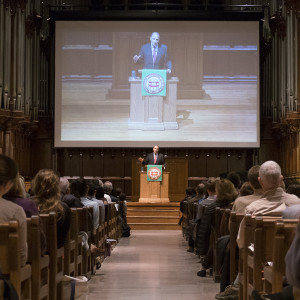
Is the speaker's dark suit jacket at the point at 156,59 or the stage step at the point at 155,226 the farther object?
the speaker's dark suit jacket at the point at 156,59

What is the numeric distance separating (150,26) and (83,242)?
13778 millimetres

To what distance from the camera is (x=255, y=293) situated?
448 centimetres

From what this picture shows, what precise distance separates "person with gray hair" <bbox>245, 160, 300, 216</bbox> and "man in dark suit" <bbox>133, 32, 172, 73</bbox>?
15454 millimetres

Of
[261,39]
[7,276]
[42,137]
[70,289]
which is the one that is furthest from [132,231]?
[7,276]

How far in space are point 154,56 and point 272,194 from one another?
617 inches

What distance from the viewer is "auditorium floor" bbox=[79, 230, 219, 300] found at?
7617mm

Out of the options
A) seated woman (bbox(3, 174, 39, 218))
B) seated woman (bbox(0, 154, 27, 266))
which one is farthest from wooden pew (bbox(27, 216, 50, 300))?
seated woman (bbox(0, 154, 27, 266))

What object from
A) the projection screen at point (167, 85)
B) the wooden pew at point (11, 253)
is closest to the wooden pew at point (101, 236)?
the wooden pew at point (11, 253)

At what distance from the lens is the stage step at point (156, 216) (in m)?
18.9

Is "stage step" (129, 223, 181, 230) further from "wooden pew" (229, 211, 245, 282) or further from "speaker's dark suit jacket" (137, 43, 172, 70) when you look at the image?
"wooden pew" (229, 211, 245, 282)

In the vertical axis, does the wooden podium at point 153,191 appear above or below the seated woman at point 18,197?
below

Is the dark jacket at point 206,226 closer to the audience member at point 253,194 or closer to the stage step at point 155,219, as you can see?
the audience member at point 253,194

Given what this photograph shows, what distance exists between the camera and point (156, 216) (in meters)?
18.9

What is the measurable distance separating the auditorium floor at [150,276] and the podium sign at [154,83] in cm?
774
